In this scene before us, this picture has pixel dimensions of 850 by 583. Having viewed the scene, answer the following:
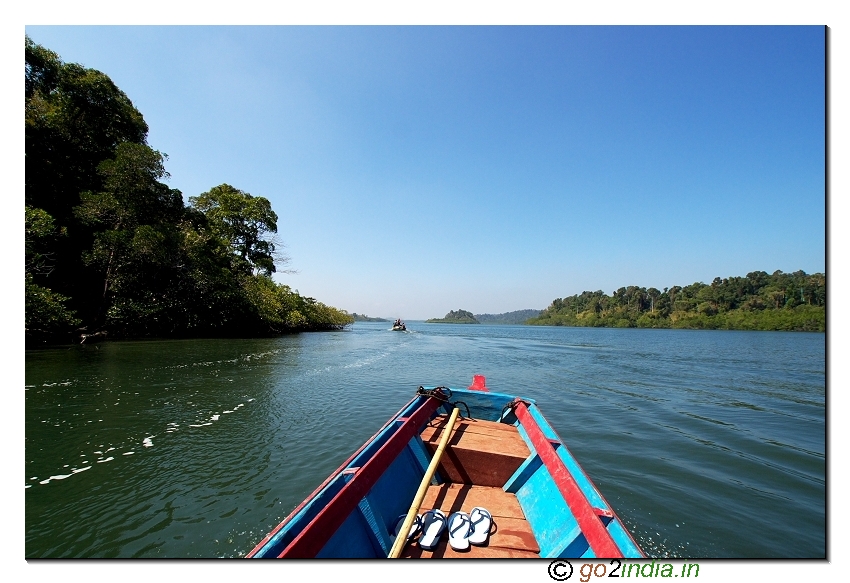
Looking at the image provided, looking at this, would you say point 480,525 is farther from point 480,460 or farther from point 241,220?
point 241,220

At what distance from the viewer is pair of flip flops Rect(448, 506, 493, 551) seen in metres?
3.23

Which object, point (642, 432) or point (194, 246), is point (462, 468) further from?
point (194, 246)

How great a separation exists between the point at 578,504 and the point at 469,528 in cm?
111

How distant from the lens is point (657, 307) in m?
121

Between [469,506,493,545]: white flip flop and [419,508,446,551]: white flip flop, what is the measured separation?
0.98 feet

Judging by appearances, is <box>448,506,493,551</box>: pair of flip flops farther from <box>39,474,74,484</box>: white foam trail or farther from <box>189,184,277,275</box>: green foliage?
<box>189,184,277,275</box>: green foliage

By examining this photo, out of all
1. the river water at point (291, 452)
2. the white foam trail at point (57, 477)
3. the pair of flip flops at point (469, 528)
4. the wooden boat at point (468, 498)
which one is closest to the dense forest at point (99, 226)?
the river water at point (291, 452)

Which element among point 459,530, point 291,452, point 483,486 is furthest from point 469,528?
point 291,452

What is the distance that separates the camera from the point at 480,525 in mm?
3445

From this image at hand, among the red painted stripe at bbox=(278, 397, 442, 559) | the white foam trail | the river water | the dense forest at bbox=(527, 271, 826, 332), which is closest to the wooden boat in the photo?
the red painted stripe at bbox=(278, 397, 442, 559)

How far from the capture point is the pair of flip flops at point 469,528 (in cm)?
323

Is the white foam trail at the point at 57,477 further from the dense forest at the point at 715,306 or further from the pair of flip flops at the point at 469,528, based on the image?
the dense forest at the point at 715,306

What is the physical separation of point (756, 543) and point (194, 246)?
1331 inches

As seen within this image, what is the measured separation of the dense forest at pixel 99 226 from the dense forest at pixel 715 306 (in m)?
50.0
